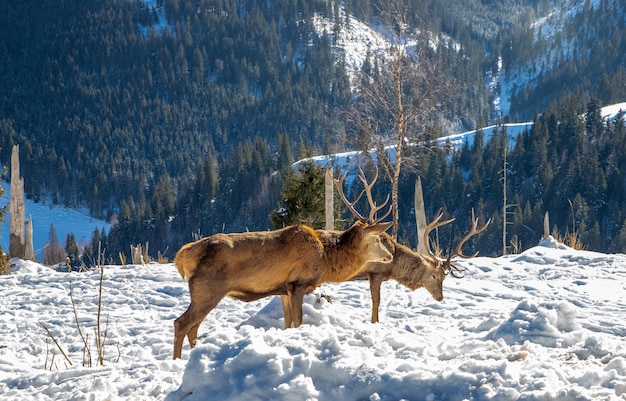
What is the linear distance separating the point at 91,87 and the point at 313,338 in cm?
18229

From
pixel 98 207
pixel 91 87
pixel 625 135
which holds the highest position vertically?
pixel 91 87

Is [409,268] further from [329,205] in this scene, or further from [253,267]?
[329,205]

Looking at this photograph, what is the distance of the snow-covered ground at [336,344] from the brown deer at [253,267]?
1.15 feet

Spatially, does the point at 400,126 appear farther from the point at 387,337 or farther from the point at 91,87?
the point at 91,87

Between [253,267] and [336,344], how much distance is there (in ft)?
8.90

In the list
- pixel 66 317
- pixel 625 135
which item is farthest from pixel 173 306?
pixel 625 135

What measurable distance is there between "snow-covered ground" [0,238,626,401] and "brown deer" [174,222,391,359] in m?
0.35

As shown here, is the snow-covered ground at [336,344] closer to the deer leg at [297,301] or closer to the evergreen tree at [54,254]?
the deer leg at [297,301]

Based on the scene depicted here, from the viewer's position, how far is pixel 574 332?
571cm

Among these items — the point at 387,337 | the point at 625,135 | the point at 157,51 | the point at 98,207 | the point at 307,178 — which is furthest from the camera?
the point at 157,51

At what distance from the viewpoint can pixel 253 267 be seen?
6.89 metres

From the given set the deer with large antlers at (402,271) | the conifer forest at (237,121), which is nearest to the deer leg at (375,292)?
the deer with large antlers at (402,271)

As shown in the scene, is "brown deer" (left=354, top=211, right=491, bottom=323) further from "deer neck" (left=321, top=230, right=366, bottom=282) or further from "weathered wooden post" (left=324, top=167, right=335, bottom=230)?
"weathered wooden post" (left=324, top=167, right=335, bottom=230)

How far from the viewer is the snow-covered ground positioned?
12.8 feet
